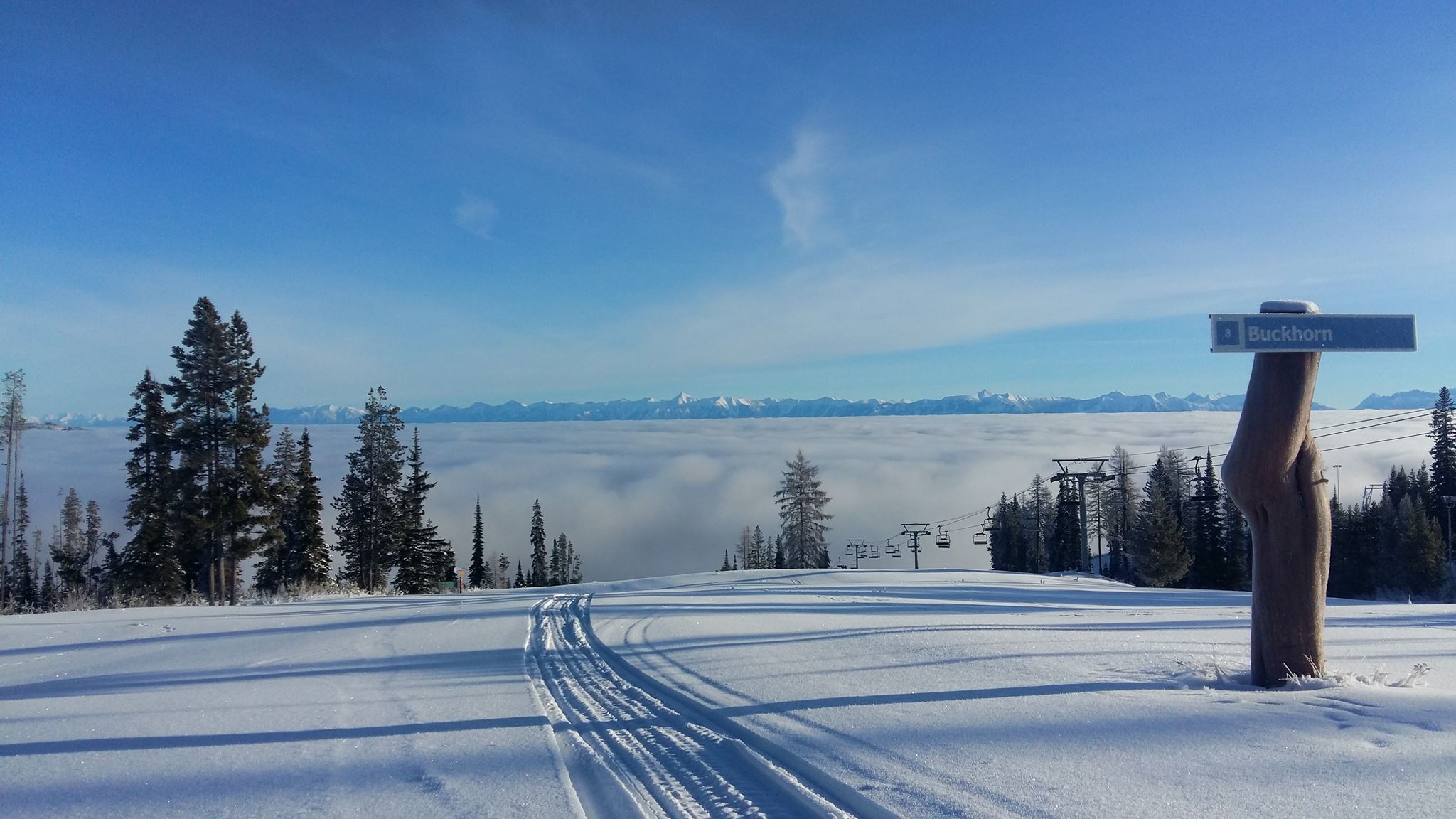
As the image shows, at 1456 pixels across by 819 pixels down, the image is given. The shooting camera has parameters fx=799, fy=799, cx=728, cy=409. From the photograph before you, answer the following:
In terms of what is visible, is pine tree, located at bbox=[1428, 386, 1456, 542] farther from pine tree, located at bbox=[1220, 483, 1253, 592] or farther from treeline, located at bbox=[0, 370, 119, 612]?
treeline, located at bbox=[0, 370, 119, 612]

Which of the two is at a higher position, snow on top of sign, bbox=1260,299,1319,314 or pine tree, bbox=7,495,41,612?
snow on top of sign, bbox=1260,299,1319,314

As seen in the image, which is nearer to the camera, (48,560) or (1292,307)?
(1292,307)

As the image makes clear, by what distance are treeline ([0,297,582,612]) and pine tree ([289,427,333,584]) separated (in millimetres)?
78

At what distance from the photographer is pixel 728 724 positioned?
23.5ft

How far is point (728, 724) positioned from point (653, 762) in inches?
46.0

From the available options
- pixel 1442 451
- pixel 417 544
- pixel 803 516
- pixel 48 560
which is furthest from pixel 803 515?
pixel 48 560

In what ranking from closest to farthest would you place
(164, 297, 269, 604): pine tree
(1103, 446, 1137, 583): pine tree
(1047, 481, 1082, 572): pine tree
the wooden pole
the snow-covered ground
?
the snow-covered ground
the wooden pole
(164, 297, 269, 604): pine tree
(1103, 446, 1137, 583): pine tree
(1047, 481, 1082, 572): pine tree

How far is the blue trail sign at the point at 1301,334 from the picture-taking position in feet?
26.2

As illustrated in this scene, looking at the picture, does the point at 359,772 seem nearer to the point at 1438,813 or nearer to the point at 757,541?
the point at 1438,813

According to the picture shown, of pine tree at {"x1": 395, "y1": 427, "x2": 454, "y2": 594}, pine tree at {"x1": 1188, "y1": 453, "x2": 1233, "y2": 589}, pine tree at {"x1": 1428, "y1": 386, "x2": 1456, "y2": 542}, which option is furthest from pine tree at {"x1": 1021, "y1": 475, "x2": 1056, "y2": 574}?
pine tree at {"x1": 395, "y1": 427, "x2": 454, "y2": 594}

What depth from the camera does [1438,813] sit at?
4500 mm

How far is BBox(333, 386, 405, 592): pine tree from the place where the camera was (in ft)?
159

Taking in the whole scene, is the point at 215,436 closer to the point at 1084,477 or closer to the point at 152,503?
the point at 152,503

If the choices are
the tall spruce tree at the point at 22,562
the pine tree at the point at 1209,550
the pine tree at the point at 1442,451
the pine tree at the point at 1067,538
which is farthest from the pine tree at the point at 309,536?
the pine tree at the point at 1442,451
